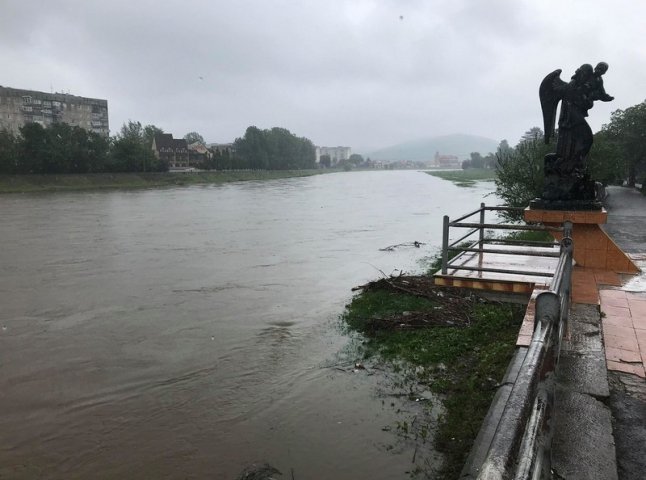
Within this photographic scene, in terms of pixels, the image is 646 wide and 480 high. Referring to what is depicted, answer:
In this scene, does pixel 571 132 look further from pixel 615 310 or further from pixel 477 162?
pixel 477 162

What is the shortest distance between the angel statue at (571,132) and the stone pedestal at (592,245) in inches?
9.2

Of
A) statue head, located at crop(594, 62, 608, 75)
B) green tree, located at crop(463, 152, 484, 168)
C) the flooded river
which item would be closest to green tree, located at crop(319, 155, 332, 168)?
green tree, located at crop(463, 152, 484, 168)

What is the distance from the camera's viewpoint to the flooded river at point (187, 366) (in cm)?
502

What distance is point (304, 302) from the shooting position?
10.3 meters

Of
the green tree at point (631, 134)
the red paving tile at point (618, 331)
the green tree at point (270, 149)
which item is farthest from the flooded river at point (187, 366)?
the green tree at point (270, 149)

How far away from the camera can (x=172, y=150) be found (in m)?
92.8

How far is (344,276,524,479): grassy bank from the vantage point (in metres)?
4.85

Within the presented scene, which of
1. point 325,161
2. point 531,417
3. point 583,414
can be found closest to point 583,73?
point 583,414

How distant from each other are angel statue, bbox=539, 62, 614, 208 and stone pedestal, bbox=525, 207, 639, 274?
0.23 meters

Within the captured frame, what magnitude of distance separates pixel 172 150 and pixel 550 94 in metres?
91.7

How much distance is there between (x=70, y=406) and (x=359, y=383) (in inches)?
136

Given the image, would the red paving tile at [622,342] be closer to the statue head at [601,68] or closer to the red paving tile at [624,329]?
the red paving tile at [624,329]

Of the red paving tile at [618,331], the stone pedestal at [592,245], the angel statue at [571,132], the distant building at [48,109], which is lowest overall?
the red paving tile at [618,331]

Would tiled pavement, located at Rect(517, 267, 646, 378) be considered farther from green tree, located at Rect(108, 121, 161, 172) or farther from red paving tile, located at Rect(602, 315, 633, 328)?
green tree, located at Rect(108, 121, 161, 172)
